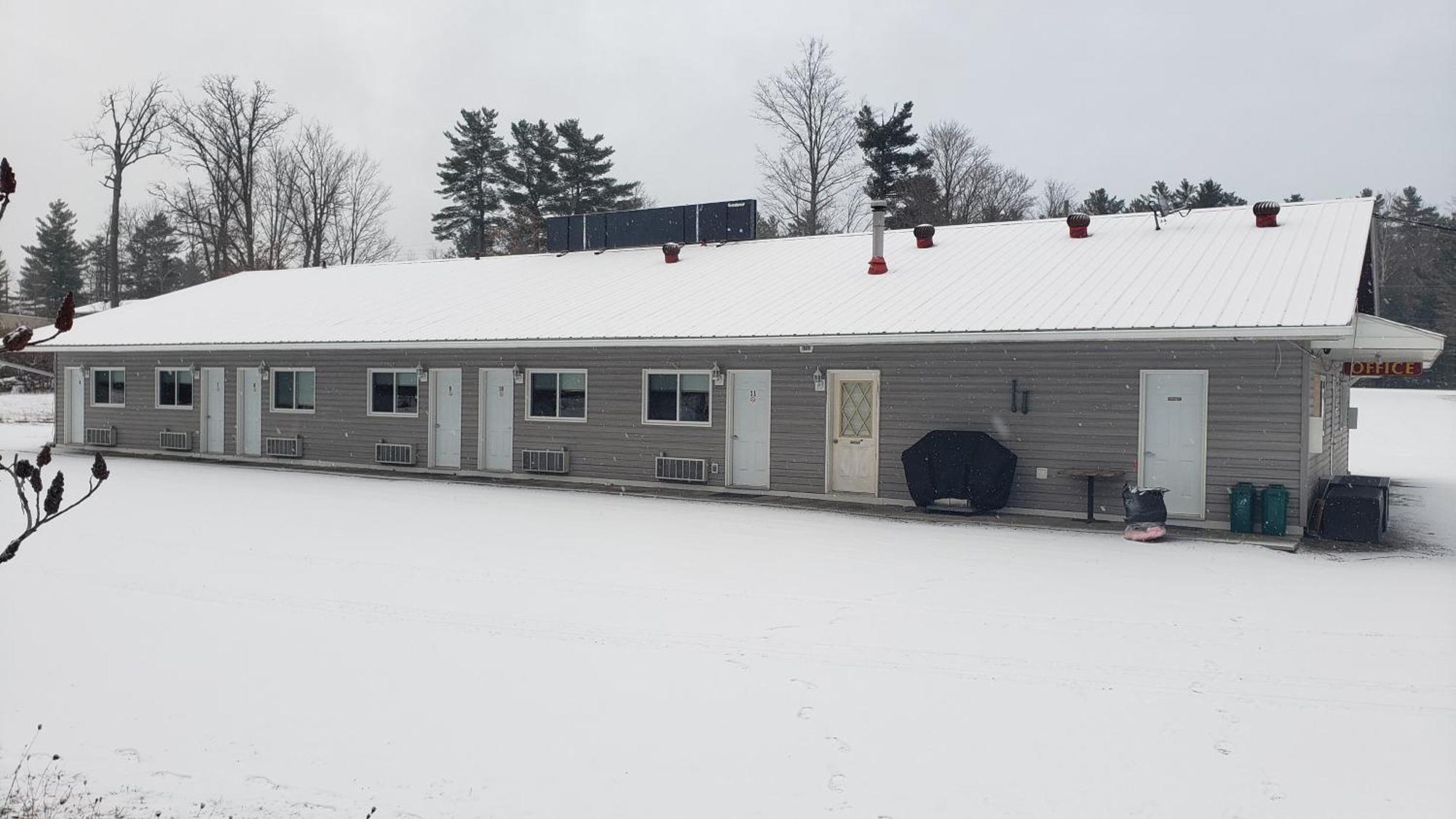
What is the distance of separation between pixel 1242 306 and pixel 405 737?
35.8ft

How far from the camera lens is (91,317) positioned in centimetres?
2603

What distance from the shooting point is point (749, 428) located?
16.2 meters

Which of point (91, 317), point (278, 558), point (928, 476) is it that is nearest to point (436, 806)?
point (278, 558)

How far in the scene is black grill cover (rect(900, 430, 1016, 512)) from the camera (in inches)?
537

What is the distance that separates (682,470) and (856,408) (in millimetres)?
3115

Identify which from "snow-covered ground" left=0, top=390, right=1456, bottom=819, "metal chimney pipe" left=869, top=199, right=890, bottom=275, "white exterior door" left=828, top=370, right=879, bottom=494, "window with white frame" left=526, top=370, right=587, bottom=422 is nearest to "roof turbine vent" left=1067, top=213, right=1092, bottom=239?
"metal chimney pipe" left=869, top=199, right=890, bottom=275

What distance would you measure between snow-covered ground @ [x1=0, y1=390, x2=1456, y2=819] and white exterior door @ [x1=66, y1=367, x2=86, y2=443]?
47.2 feet

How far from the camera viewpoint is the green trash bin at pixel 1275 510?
12.0m

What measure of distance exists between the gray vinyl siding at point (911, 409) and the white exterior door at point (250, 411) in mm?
983

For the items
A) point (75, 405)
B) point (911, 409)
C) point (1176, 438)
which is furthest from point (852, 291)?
point (75, 405)

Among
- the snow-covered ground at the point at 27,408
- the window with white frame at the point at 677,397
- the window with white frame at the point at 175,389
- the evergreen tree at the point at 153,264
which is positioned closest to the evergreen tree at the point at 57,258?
the evergreen tree at the point at 153,264

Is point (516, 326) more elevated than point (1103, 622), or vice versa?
point (516, 326)

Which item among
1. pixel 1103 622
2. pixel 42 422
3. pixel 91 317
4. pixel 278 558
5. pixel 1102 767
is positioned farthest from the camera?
pixel 42 422

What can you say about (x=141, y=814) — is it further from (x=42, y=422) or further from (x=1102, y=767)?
(x=42, y=422)
